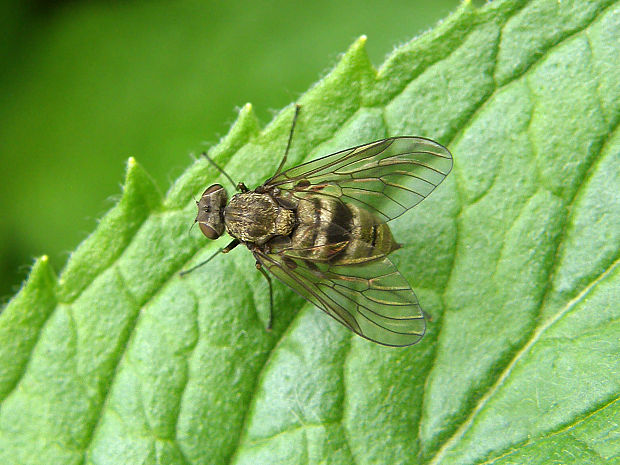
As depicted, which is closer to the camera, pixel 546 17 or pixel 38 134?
pixel 546 17

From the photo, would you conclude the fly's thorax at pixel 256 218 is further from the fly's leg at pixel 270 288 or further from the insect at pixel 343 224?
the fly's leg at pixel 270 288

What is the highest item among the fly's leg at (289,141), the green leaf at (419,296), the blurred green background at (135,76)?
the blurred green background at (135,76)

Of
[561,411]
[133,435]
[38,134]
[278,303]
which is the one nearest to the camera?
[561,411]

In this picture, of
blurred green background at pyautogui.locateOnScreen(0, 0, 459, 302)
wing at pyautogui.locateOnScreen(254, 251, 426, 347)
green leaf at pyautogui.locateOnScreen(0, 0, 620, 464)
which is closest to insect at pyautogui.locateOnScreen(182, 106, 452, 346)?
wing at pyautogui.locateOnScreen(254, 251, 426, 347)

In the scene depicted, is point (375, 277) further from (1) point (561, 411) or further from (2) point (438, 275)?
(1) point (561, 411)

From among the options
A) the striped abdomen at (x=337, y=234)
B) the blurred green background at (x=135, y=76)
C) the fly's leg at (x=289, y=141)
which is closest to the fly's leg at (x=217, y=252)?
the striped abdomen at (x=337, y=234)

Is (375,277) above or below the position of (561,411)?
above

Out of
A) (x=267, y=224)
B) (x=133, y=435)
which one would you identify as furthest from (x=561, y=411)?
(x=133, y=435)
